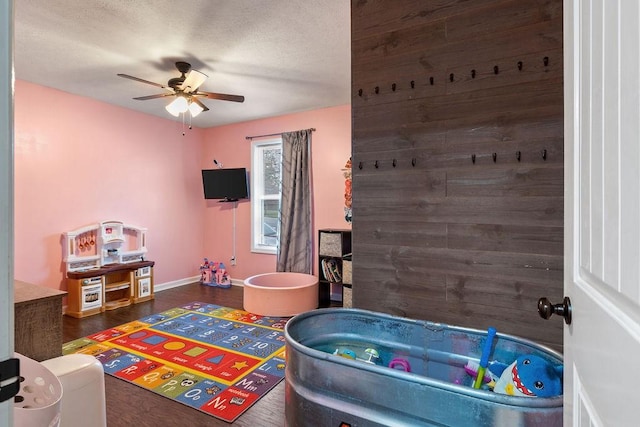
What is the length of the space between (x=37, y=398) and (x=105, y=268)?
3.63 metres

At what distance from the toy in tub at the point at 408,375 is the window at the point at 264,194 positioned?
3747mm

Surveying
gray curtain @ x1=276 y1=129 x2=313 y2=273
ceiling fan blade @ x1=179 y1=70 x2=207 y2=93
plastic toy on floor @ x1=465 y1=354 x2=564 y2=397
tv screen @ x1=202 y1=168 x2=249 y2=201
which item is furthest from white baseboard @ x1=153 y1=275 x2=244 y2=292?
plastic toy on floor @ x1=465 y1=354 x2=564 y2=397

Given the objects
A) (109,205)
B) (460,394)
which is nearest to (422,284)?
(460,394)

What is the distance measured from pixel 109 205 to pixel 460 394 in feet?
15.4

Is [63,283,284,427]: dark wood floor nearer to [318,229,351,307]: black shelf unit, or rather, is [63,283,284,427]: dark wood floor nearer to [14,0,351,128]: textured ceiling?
[318,229,351,307]: black shelf unit

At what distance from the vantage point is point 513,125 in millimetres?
1501

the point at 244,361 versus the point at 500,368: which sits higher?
the point at 500,368

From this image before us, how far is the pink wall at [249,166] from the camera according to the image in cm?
445

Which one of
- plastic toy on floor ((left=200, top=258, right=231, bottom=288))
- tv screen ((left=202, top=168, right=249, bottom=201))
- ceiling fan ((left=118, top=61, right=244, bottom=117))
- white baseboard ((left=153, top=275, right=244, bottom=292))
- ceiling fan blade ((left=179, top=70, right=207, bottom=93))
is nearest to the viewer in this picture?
ceiling fan blade ((left=179, top=70, right=207, bottom=93))

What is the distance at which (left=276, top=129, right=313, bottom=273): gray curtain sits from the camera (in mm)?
4621

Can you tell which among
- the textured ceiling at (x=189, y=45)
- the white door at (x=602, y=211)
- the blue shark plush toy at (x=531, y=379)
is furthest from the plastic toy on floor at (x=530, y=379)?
the textured ceiling at (x=189, y=45)

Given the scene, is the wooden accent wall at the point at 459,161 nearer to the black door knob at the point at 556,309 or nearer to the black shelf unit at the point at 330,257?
the black door knob at the point at 556,309

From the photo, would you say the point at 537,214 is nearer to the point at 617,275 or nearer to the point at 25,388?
the point at 617,275

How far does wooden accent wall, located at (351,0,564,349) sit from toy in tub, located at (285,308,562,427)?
355 millimetres
